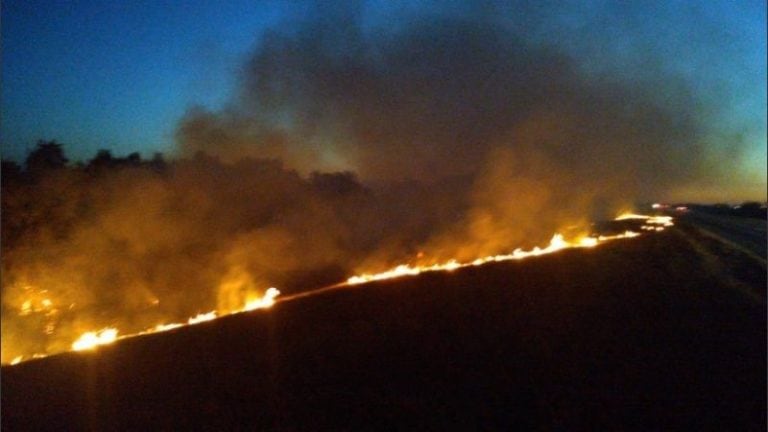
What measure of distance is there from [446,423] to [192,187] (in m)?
12.4

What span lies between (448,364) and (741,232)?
45.3 ft

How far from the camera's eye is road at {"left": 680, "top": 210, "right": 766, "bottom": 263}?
1387cm

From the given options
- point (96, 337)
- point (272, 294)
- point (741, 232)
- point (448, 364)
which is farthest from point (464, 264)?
point (741, 232)

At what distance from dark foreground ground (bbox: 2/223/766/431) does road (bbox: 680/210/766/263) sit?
406cm

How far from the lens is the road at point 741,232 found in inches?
546

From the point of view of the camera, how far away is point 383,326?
27.6 ft

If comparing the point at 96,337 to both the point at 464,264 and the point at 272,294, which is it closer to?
the point at 272,294

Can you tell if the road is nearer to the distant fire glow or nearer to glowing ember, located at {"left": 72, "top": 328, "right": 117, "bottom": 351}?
the distant fire glow

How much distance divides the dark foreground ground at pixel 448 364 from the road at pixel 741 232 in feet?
13.3

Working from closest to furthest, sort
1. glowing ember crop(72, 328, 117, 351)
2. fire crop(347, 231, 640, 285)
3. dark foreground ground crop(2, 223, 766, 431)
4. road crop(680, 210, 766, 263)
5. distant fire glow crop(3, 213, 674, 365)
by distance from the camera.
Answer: dark foreground ground crop(2, 223, 766, 431) → distant fire glow crop(3, 213, 674, 365) → glowing ember crop(72, 328, 117, 351) → fire crop(347, 231, 640, 285) → road crop(680, 210, 766, 263)

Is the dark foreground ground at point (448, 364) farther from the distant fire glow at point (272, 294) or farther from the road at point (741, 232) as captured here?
the road at point (741, 232)

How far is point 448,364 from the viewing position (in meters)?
7.01

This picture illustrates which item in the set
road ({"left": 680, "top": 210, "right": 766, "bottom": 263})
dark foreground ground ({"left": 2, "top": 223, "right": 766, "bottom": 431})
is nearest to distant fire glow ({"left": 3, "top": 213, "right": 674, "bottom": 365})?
dark foreground ground ({"left": 2, "top": 223, "right": 766, "bottom": 431})

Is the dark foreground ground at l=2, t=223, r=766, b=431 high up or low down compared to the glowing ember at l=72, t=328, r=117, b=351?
down
